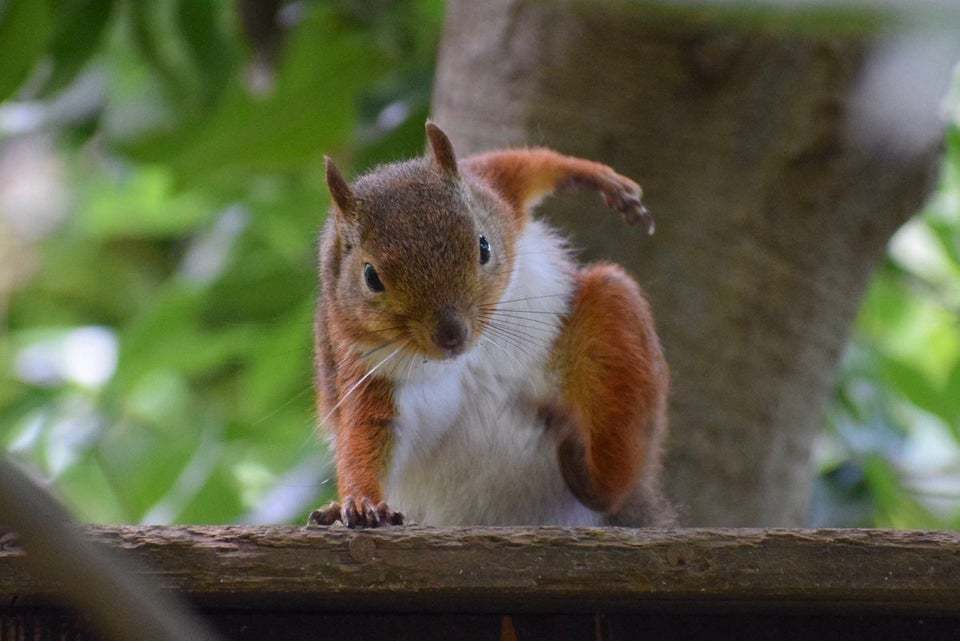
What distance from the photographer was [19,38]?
1.97m

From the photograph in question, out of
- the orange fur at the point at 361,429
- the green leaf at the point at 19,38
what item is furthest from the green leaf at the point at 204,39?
the orange fur at the point at 361,429

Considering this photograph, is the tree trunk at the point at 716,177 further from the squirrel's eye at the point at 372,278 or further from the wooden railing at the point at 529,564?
the wooden railing at the point at 529,564

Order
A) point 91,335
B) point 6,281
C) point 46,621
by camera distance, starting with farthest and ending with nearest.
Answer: point 6,281 → point 91,335 → point 46,621

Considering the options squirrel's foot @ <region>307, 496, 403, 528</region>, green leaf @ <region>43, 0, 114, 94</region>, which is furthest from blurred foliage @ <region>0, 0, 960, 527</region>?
squirrel's foot @ <region>307, 496, 403, 528</region>

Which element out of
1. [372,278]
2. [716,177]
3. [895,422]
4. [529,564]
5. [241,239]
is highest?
[529,564]

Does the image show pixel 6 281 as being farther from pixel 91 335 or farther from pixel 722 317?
pixel 722 317

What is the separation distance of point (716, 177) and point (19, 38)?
1.04 meters

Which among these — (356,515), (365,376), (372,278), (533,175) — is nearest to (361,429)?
(365,376)

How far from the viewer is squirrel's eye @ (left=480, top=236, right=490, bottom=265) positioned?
56.4 inches

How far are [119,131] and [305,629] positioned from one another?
4.98 feet

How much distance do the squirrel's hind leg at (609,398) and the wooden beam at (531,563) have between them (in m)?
0.37

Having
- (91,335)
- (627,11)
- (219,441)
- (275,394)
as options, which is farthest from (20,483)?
(91,335)

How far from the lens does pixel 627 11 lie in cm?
37

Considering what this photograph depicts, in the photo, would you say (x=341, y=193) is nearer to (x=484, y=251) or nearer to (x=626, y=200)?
(x=484, y=251)
